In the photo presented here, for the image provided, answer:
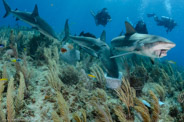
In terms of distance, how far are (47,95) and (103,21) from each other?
1409cm

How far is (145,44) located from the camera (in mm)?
3324

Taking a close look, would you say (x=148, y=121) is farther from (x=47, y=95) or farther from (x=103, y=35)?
(x=103, y=35)

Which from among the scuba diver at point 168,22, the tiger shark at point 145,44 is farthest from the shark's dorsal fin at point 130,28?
the scuba diver at point 168,22

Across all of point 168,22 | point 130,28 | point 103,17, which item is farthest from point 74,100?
point 168,22

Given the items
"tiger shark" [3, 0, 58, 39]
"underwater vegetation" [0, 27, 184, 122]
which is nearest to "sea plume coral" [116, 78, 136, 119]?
"underwater vegetation" [0, 27, 184, 122]

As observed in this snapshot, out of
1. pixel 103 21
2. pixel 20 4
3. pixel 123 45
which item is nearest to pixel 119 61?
pixel 123 45

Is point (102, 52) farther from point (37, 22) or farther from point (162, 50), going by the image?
point (37, 22)

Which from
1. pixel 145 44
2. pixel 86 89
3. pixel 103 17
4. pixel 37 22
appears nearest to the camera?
pixel 145 44

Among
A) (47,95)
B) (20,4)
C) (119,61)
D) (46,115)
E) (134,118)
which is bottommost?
(134,118)

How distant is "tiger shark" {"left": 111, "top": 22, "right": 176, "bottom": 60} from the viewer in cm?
299

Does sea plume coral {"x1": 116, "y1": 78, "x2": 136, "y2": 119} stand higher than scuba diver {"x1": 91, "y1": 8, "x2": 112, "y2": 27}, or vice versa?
scuba diver {"x1": 91, "y1": 8, "x2": 112, "y2": 27}

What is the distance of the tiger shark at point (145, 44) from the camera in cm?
299

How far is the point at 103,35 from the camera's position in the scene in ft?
18.7

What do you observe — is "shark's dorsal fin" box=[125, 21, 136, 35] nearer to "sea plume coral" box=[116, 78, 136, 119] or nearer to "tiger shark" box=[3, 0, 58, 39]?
"sea plume coral" box=[116, 78, 136, 119]
